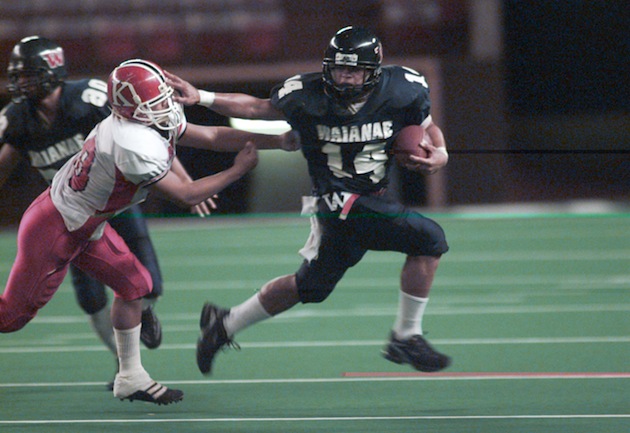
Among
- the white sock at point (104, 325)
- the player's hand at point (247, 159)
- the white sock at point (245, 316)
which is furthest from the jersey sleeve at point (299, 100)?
the white sock at point (104, 325)

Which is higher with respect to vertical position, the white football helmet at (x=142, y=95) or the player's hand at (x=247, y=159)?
the white football helmet at (x=142, y=95)

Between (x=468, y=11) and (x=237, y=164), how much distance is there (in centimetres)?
872

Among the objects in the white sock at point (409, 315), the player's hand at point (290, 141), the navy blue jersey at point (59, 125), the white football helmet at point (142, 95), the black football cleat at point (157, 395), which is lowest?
the black football cleat at point (157, 395)

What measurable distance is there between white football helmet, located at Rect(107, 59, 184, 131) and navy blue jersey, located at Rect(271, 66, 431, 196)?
0.49 m

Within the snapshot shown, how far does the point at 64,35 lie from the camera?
12.0 metres

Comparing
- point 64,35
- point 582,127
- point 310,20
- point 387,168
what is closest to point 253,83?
point 310,20

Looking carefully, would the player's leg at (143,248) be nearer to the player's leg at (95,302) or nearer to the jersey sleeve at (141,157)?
the player's leg at (95,302)

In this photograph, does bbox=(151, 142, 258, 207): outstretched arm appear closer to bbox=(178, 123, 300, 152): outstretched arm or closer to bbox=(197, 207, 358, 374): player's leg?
bbox=(178, 123, 300, 152): outstretched arm

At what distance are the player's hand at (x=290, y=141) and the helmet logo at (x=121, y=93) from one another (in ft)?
1.92

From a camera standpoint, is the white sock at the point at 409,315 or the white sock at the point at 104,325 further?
the white sock at the point at 104,325

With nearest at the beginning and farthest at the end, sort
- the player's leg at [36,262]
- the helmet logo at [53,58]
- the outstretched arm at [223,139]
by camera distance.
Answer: the player's leg at [36,262] → the outstretched arm at [223,139] → the helmet logo at [53,58]

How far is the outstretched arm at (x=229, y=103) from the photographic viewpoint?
413cm

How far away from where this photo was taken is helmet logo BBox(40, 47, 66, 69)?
452 centimetres

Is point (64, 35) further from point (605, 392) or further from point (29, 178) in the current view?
point (605, 392)
